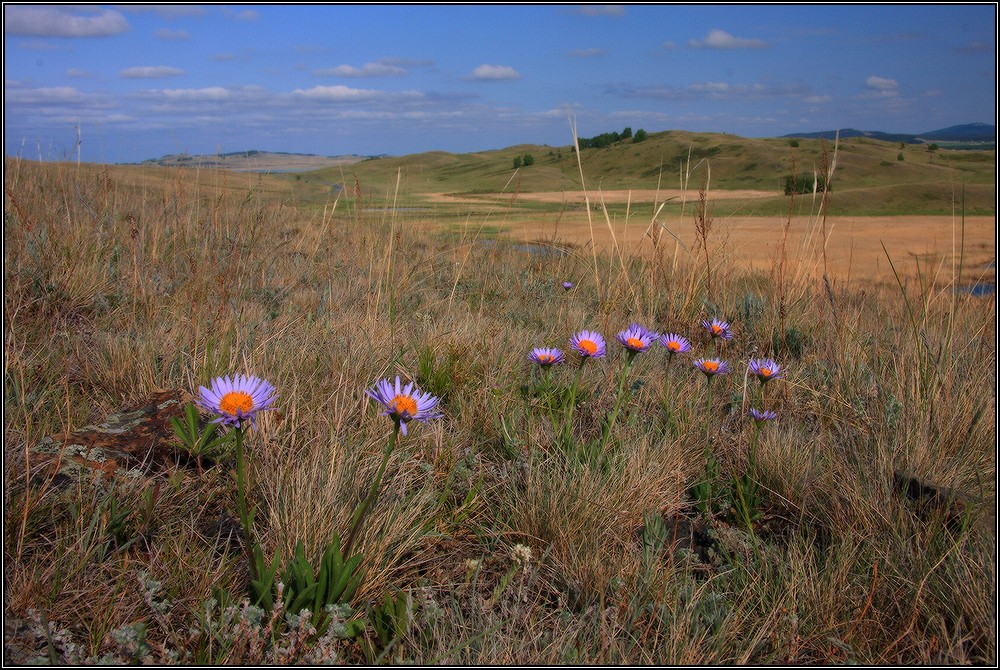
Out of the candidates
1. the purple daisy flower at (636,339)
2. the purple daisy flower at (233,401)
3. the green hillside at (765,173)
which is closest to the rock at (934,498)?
the purple daisy flower at (636,339)

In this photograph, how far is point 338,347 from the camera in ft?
7.70

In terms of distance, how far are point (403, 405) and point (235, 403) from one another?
29cm

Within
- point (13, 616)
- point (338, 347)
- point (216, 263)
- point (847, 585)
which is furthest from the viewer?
point (216, 263)

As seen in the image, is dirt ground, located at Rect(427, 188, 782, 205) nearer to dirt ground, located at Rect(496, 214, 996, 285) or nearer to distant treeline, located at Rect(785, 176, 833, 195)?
dirt ground, located at Rect(496, 214, 996, 285)

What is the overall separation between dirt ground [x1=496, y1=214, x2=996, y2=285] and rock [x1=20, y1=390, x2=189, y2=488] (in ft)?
7.34

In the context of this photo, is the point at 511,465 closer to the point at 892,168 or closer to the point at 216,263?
the point at 216,263

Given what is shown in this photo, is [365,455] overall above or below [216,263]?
below

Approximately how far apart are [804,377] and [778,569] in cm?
130

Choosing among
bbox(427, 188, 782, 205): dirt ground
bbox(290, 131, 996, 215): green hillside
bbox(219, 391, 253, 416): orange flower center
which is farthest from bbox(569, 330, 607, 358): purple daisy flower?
bbox(290, 131, 996, 215): green hillside

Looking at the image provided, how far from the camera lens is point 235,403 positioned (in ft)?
3.73

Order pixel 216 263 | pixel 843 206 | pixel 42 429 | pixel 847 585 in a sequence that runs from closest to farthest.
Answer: pixel 847 585 → pixel 42 429 → pixel 216 263 → pixel 843 206

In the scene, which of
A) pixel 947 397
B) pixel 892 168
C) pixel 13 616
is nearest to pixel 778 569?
pixel 947 397

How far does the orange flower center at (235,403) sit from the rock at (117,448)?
521 mm

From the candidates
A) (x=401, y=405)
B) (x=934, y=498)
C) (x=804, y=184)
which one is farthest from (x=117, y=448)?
(x=804, y=184)
